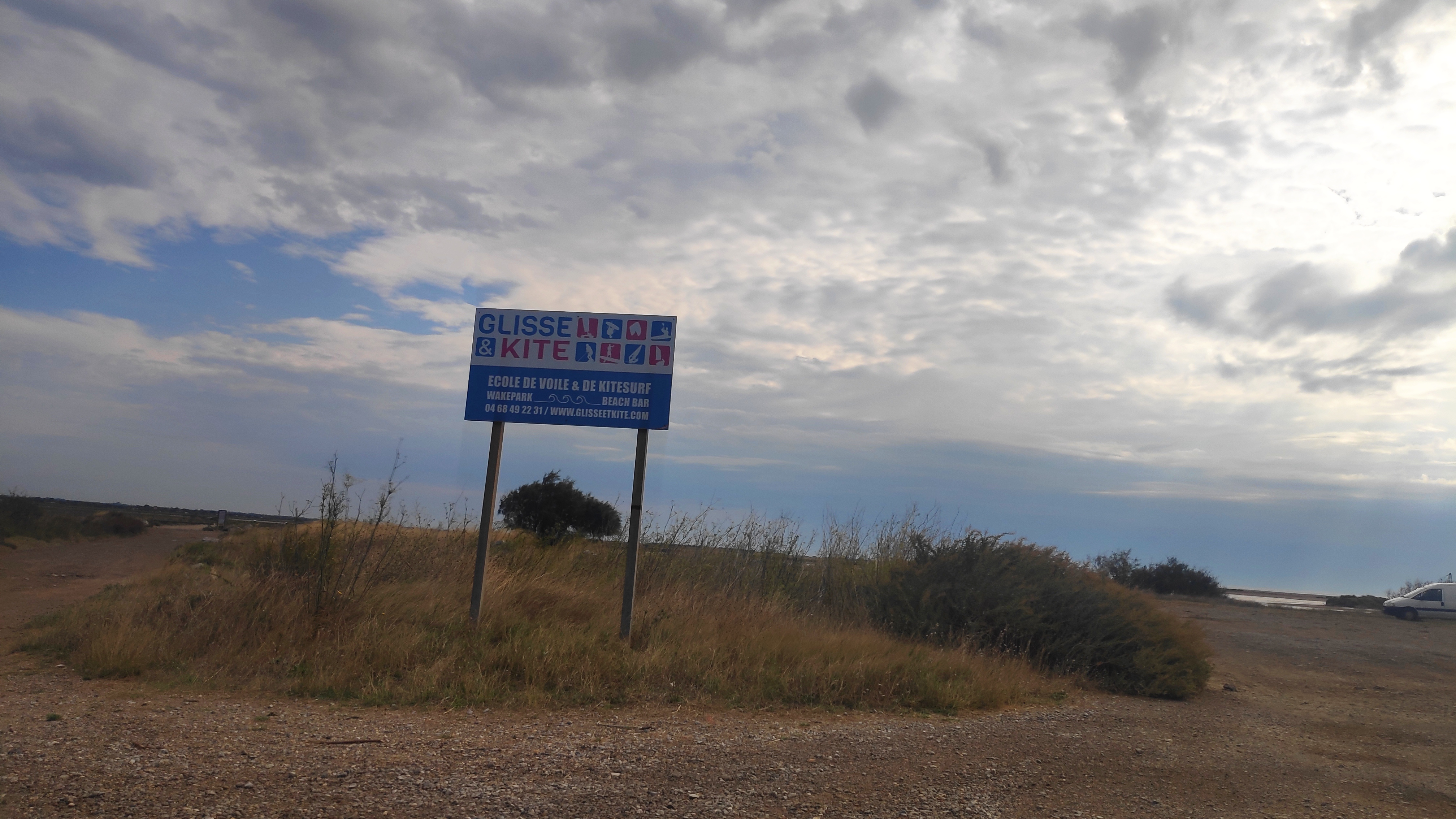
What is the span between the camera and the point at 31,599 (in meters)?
12.1

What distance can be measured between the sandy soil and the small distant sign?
350 cm

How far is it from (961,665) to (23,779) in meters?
7.53

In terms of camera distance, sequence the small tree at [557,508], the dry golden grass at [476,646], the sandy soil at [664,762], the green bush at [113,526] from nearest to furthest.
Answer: the sandy soil at [664,762] < the dry golden grass at [476,646] < the small tree at [557,508] < the green bush at [113,526]

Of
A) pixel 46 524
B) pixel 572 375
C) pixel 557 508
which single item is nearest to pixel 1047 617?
pixel 572 375

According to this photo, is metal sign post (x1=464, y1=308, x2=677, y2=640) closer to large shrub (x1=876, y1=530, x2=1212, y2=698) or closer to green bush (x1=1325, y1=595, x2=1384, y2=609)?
large shrub (x1=876, y1=530, x2=1212, y2=698)

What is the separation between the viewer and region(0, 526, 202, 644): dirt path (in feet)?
36.8

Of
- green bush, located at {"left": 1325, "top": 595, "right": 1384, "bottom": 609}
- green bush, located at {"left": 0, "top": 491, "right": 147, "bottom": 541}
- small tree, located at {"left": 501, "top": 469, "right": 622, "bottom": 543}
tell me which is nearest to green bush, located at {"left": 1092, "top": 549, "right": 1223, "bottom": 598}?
green bush, located at {"left": 1325, "top": 595, "right": 1384, "bottom": 609}

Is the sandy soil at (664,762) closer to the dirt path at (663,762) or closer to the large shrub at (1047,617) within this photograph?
the dirt path at (663,762)

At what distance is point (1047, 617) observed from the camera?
10141 millimetres

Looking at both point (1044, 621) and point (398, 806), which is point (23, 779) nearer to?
point (398, 806)

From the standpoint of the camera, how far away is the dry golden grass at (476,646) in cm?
663

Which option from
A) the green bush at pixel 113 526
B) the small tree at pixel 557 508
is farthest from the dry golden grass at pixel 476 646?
the green bush at pixel 113 526

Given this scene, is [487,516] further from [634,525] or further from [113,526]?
[113,526]

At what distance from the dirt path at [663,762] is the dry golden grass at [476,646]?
360mm
